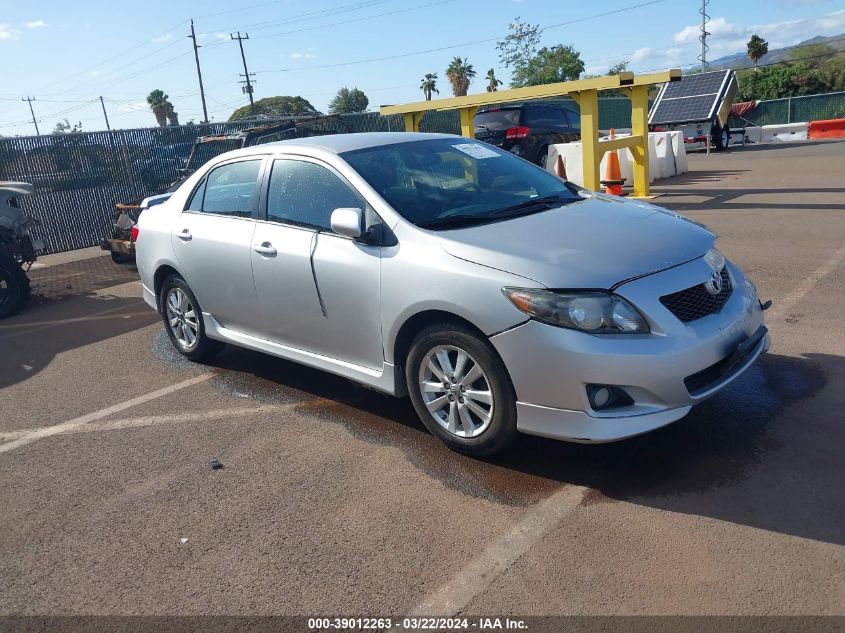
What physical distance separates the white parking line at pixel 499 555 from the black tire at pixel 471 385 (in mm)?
425

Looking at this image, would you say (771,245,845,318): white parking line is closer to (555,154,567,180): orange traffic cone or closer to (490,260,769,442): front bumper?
(490,260,769,442): front bumper

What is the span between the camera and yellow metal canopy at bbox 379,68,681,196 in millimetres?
11594

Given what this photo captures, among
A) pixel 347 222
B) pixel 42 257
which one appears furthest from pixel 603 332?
pixel 42 257

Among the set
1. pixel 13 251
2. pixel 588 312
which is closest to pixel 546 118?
pixel 13 251

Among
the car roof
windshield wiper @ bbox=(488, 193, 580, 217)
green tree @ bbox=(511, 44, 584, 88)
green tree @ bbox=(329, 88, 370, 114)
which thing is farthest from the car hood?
green tree @ bbox=(329, 88, 370, 114)

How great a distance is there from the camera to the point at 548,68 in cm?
5231

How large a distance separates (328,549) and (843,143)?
2518 centimetres

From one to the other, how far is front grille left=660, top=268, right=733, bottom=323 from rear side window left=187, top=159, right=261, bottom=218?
9.28ft

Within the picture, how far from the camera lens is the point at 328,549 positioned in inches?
135

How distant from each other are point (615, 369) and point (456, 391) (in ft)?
2.85

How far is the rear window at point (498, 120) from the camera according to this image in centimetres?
1619

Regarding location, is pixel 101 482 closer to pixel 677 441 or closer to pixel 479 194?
pixel 479 194

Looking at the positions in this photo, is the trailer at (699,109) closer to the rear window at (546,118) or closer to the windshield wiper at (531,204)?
the rear window at (546,118)

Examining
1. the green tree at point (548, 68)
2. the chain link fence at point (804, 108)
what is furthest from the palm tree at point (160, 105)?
the chain link fence at point (804, 108)
